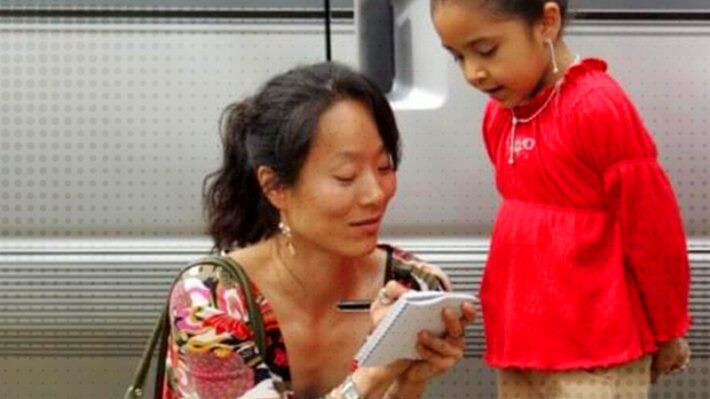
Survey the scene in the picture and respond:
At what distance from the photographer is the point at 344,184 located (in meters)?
2.16

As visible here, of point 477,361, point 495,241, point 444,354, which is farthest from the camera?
point 477,361

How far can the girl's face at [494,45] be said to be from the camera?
2223mm

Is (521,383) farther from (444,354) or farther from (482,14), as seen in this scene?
(482,14)

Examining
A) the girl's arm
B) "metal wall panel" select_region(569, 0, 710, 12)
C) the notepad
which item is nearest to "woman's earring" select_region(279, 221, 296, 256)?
the notepad

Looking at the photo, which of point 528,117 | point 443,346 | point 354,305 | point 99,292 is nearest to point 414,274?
point 354,305

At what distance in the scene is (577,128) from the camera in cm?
219

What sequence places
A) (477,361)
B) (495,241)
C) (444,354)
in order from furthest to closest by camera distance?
(477,361), (495,241), (444,354)

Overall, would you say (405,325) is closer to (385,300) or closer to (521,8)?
(385,300)

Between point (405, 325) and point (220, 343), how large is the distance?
0.31 metres

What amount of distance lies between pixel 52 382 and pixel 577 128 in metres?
1.34

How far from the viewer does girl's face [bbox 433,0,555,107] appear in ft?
7.29

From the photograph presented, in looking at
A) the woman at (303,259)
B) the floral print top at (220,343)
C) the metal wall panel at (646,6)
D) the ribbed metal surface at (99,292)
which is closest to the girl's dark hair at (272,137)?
the woman at (303,259)

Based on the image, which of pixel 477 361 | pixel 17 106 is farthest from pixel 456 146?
pixel 17 106

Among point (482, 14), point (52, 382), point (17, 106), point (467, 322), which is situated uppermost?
point (482, 14)
